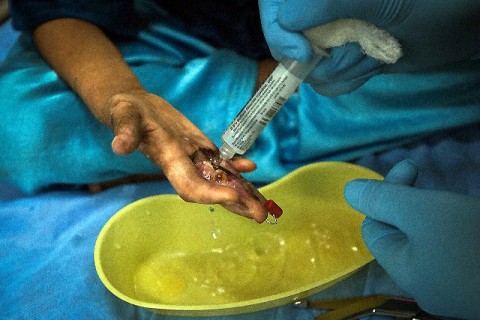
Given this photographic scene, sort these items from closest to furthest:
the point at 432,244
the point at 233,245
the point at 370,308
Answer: the point at 432,244 → the point at 370,308 → the point at 233,245

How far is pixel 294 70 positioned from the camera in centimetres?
68

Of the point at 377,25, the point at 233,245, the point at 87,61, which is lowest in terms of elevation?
the point at 233,245

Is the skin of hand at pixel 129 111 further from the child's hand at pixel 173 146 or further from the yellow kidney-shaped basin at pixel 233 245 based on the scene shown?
the yellow kidney-shaped basin at pixel 233 245

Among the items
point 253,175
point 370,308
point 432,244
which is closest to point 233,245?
point 253,175

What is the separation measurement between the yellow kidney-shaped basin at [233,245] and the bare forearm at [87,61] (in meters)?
0.18

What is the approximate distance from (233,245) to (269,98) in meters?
0.27

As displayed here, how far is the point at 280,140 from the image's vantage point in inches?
36.7

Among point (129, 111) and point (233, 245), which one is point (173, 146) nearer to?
point (129, 111)

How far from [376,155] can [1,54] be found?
0.95 meters

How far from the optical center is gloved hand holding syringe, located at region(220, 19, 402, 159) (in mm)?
639

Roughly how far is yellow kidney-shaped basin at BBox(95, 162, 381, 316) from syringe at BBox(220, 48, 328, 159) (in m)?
0.15

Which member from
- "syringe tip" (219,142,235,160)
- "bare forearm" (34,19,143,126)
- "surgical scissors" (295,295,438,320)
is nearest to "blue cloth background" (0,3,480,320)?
"bare forearm" (34,19,143,126)

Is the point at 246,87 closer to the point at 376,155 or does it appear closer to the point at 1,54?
the point at 376,155

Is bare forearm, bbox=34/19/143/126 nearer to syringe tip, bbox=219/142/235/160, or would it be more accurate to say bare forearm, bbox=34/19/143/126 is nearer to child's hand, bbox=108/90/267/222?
child's hand, bbox=108/90/267/222
